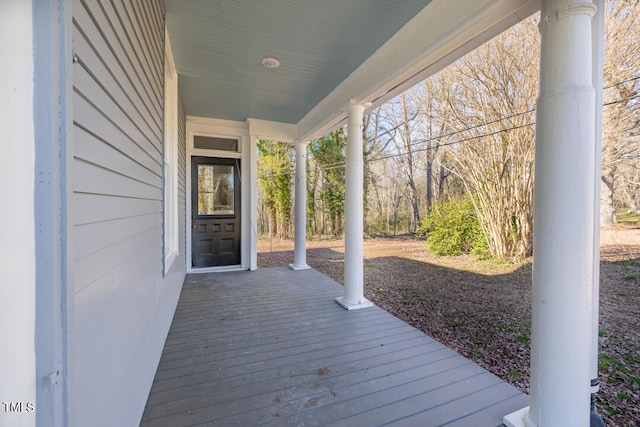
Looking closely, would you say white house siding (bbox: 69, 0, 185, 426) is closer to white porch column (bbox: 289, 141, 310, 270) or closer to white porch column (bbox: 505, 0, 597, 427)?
white porch column (bbox: 505, 0, 597, 427)

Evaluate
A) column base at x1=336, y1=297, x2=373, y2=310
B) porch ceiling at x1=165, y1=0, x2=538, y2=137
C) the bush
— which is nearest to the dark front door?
porch ceiling at x1=165, y1=0, x2=538, y2=137

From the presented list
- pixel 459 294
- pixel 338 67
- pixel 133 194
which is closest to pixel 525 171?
pixel 459 294

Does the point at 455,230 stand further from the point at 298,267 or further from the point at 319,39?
the point at 319,39

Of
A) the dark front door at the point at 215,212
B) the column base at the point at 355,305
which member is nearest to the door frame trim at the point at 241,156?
the dark front door at the point at 215,212

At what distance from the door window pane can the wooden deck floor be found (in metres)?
2.32

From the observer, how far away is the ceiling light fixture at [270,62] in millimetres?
2959

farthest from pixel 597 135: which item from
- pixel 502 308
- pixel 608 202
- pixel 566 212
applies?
pixel 502 308

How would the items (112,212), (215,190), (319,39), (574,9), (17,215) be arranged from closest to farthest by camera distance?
(17,215)
(112,212)
(574,9)
(319,39)
(215,190)

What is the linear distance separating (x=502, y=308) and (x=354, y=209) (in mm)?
2072

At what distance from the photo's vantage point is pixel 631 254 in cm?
278

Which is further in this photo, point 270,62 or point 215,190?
point 215,190

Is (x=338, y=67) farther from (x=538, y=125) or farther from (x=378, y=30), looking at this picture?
(x=538, y=125)

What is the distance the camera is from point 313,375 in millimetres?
1992

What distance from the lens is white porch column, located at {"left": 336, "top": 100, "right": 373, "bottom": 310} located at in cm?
329
